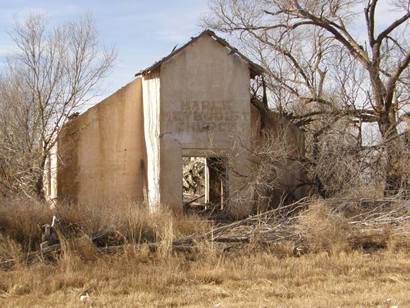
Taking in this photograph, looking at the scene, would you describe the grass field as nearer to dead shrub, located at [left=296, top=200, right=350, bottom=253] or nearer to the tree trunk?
dead shrub, located at [left=296, top=200, right=350, bottom=253]

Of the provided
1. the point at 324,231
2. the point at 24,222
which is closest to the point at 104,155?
the point at 24,222

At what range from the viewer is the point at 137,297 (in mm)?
8258

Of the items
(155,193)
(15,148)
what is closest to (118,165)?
(155,193)

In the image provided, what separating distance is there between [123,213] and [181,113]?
4.91 meters

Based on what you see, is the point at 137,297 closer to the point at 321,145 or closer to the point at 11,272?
the point at 11,272

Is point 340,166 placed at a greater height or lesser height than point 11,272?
greater

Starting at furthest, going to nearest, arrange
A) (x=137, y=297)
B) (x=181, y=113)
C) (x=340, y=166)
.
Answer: (x=181, y=113) < (x=340, y=166) < (x=137, y=297)

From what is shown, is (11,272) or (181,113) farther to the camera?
(181,113)

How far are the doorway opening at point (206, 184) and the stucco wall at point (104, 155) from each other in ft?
7.83

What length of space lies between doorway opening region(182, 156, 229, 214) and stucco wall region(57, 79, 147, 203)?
2.39m

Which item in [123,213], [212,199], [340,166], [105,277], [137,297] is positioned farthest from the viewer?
[212,199]

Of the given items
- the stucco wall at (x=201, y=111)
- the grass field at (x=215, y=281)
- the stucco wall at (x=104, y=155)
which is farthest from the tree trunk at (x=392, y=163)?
the stucco wall at (x=104, y=155)

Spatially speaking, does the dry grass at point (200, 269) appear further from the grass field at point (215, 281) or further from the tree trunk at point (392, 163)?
the tree trunk at point (392, 163)

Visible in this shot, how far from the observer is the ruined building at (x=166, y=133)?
16.8 meters
